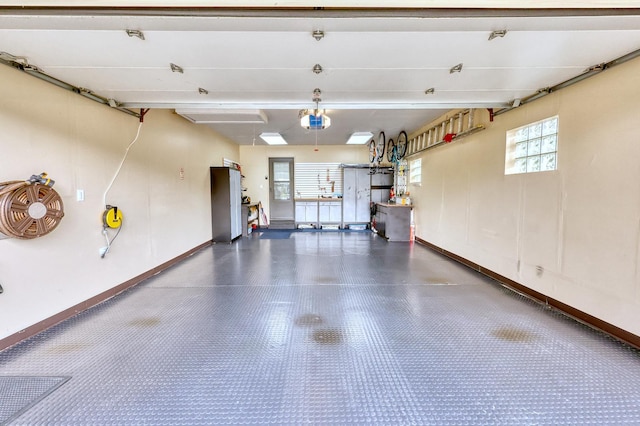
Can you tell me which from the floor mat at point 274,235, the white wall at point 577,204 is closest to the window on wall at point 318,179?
the floor mat at point 274,235

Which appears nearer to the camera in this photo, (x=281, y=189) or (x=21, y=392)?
(x=21, y=392)

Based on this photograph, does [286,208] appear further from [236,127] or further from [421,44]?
[421,44]

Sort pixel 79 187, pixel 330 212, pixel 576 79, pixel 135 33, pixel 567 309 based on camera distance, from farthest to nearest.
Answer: pixel 330 212 → pixel 79 187 → pixel 567 309 → pixel 576 79 → pixel 135 33

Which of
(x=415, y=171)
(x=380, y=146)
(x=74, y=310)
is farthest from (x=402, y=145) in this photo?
(x=74, y=310)

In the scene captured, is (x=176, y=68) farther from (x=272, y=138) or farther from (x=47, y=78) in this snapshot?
(x=272, y=138)

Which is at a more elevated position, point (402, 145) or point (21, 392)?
point (402, 145)

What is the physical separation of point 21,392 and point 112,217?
6.00 ft

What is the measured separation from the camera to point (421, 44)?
1.84 m

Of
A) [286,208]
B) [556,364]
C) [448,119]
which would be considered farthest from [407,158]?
[556,364]

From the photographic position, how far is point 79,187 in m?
2.61

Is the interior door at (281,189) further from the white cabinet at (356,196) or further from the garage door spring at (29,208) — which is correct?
the garage door spring at (29,208)

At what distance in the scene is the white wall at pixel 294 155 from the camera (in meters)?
7.91

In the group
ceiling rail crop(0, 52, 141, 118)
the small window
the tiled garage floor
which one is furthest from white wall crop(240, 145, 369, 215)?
the tiled garage floor
